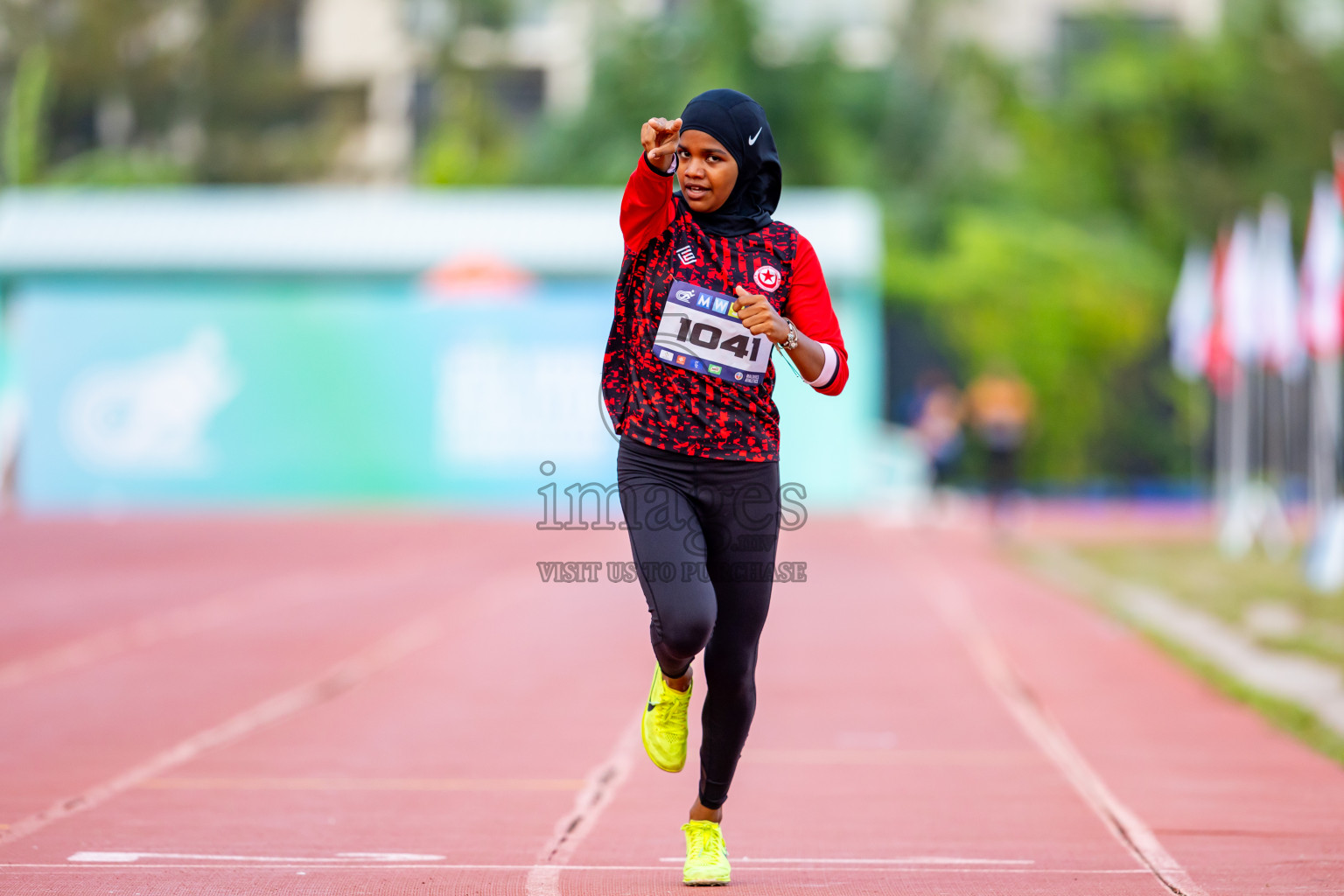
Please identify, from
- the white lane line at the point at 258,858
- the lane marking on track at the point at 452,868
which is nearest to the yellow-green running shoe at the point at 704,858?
the lane marking on track at the point at 452,868

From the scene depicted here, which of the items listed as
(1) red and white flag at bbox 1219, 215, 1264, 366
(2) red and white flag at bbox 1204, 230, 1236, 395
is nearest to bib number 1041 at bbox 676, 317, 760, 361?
(1) red and white flag at bbox 1219, 215, 1264, 366

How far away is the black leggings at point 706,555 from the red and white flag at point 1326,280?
10.8 m

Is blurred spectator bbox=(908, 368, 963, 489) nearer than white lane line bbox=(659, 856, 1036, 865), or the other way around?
white lane line bbox=(659, 856, 1036, 865)

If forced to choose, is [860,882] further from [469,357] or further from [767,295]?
[469,357]

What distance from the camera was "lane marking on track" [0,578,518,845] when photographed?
6515 millimetres

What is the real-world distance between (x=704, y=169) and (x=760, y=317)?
45 centimetres

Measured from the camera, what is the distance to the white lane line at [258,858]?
5.55 meters

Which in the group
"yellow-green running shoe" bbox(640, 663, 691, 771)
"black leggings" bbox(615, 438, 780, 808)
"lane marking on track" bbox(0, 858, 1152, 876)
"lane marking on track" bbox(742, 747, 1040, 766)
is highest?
"black leggings" bbox(615, 438, 780, 808)

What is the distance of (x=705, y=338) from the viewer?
197 inches

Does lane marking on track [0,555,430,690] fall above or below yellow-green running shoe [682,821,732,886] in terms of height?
below

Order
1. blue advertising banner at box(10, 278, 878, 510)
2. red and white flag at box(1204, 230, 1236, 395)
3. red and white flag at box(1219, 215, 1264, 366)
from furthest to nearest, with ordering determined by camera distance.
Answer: blue advertising banner at box(10, 278, 878, 510) < red and white flag at box(1204, 230, 1236, 395) < red and white flag at box(1219, 215, 1264, 366)

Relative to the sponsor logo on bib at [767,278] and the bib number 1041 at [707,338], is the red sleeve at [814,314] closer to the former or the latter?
the sponsor logo on bib at [767,278]

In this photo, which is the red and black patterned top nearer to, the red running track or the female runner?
the female runner

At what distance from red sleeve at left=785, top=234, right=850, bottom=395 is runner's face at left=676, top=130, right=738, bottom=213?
0.27 meters
